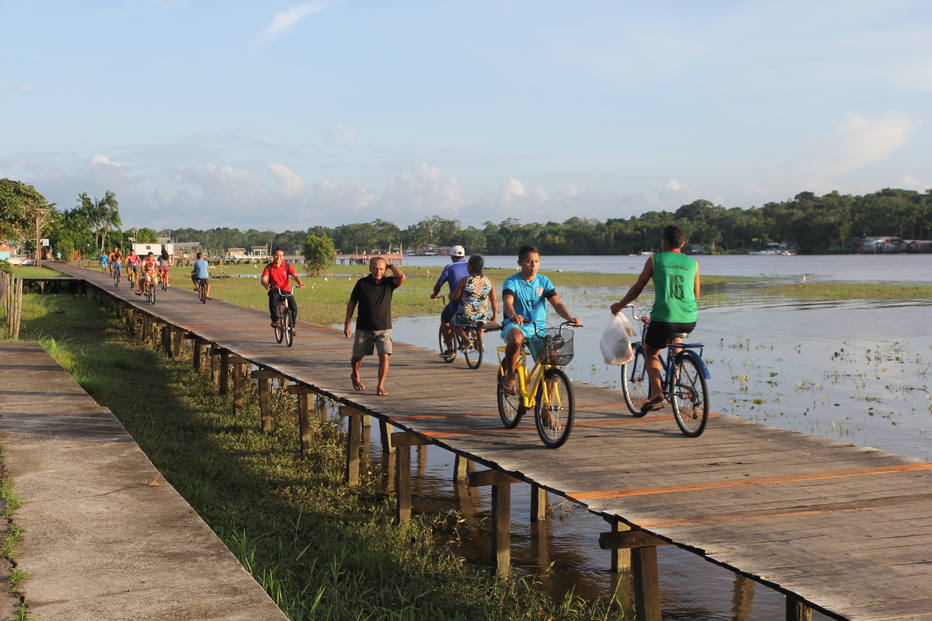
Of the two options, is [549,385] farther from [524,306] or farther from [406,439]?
[406,439]

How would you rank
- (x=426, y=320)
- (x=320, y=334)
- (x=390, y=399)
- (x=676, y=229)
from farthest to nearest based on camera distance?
1. (x=426, y=320)
2. (x=320, y=334)
3. (x=390, y=399)
4. (x=676, y=229)

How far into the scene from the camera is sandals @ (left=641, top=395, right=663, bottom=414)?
862 cm

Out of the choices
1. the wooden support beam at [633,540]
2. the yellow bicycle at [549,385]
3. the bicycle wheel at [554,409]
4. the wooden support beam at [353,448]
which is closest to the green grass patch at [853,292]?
the wooden support beam at [353,448]

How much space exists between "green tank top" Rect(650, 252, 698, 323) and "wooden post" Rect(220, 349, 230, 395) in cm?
953

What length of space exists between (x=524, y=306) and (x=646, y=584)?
317cm

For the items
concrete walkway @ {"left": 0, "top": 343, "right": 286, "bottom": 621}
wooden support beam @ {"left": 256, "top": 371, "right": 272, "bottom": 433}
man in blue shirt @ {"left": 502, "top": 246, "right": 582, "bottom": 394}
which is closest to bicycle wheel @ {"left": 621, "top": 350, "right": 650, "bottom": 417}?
man in blue shirt @ {"left": 502, "top": 246, "right": 582, "bottom": 394}

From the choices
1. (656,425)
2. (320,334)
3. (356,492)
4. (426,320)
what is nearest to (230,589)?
(656,425)

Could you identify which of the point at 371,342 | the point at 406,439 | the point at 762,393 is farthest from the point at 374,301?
the point at 762,393

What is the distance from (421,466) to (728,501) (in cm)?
701

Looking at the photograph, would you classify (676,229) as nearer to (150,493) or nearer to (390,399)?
(390,399)

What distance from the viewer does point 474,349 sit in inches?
512

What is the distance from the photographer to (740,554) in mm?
5227

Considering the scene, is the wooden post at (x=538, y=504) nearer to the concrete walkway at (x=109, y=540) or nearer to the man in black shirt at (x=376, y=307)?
the man in black shirt at (x=376, y=307)

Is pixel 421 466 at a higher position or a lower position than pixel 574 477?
lower
